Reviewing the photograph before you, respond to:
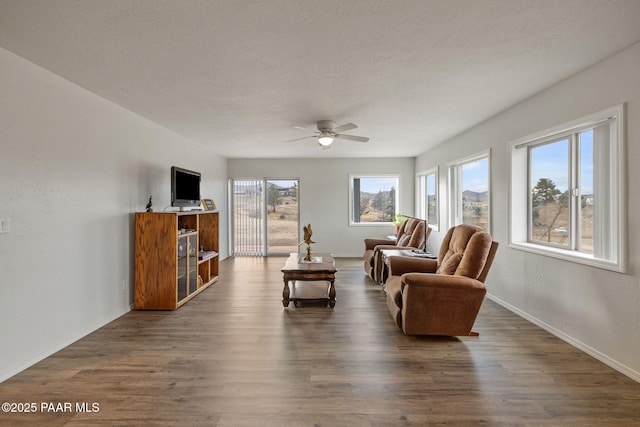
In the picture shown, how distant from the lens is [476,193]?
15.4 ft

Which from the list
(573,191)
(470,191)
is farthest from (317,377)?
(470,191)

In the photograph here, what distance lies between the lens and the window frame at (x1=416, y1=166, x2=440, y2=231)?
5.95 m

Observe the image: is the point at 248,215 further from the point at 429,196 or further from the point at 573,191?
the point at 573,191

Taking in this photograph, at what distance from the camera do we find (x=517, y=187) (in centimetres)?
365

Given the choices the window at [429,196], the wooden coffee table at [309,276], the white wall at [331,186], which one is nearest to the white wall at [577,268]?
the window at [429,196]

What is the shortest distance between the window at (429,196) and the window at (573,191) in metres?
2.40

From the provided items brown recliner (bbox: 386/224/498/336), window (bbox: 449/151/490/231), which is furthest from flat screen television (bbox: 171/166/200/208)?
window (bbox: 449/151/490/231)

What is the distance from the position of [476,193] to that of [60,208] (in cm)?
513

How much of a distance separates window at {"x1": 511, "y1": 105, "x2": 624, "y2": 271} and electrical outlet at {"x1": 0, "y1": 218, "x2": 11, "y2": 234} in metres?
4.64

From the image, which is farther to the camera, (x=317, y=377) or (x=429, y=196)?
(x=429, y=196)

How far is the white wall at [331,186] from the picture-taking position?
7.36m

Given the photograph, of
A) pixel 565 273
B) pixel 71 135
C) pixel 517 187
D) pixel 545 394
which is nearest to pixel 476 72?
pixel 517 187

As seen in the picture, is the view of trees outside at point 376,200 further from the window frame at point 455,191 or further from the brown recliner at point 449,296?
the brown recliner at point 449,296

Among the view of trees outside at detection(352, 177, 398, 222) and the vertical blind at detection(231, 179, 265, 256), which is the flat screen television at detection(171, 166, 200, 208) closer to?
the vertical blind at detection(231, 179, 265, 256)
